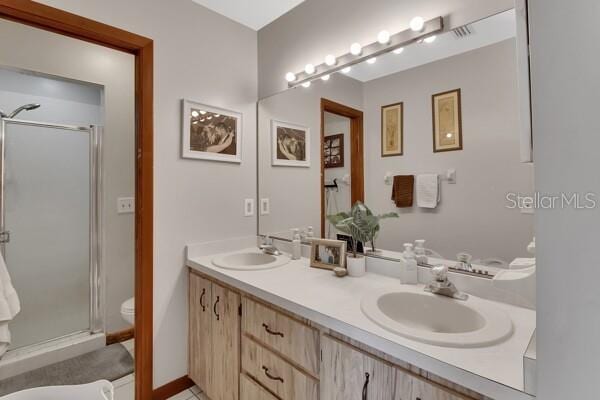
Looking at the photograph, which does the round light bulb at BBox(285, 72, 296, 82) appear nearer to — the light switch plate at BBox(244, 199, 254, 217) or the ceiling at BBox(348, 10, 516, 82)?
the ceiling at BBox(348, 10, 516, 82)

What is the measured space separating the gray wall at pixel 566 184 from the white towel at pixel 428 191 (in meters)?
0.76

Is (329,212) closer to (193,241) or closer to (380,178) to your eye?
(380,178)

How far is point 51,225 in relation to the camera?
2.34 m

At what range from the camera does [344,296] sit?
1114mm

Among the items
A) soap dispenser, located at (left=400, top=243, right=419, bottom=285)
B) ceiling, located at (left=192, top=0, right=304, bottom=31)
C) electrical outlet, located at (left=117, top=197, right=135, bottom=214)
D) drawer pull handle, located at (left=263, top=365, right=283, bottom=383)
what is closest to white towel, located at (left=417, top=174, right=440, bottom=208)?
soap dispenser, located at (left=400, top=243, right=419, bottom=285)

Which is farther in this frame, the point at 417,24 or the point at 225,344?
the point at 225,344

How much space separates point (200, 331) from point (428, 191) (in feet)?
4.78

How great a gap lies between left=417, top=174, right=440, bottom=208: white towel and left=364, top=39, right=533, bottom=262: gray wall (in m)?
0.03

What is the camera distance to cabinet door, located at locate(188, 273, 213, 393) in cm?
155

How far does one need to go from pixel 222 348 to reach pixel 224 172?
108 cm

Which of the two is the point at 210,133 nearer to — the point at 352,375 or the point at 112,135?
the point at 112,135

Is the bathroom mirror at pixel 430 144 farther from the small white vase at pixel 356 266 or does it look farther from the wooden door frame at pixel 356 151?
the small white vase at pixel 356 266

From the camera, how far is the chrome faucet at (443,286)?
3.51 ft

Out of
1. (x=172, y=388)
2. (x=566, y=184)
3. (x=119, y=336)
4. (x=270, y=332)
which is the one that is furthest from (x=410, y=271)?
(x=119, y=336)
